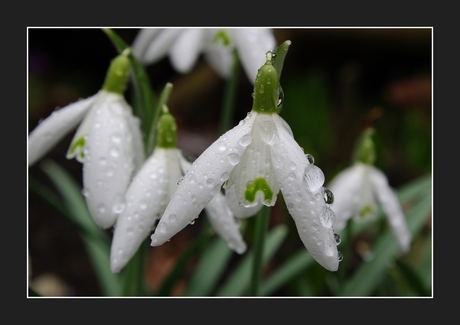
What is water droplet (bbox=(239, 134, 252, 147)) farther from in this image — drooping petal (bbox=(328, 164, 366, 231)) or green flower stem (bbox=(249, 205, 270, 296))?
drooping petal (bbox=(328, 164, 366, 231))

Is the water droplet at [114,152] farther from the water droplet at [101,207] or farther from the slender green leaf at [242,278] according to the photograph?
the slender green leaf at [242,278]

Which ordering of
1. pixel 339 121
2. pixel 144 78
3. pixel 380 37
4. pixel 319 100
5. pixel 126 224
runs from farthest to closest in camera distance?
pixel 380 37, pixel 339 121, pixel 319 100, pixel 144 78, pixel 126 224

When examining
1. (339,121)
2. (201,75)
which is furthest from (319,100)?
(201,75)

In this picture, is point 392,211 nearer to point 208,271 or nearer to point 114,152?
point 208,271

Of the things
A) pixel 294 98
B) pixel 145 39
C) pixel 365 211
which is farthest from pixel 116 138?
pixel 294 98

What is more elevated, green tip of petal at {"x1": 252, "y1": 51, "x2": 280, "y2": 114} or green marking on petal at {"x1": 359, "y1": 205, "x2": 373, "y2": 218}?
green tip of petal at {"x1": 252, "y1": 51, "x2": 280, "y2": 114}

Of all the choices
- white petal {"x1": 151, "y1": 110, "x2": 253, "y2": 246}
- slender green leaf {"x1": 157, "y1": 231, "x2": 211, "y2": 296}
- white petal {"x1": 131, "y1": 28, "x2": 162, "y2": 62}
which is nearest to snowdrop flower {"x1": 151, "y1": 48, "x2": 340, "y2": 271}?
white petal {"x1": 151, "y1": 110, "x2": 253, "y2": 246}

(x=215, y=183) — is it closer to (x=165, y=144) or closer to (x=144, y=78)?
(x=165, y=144)
